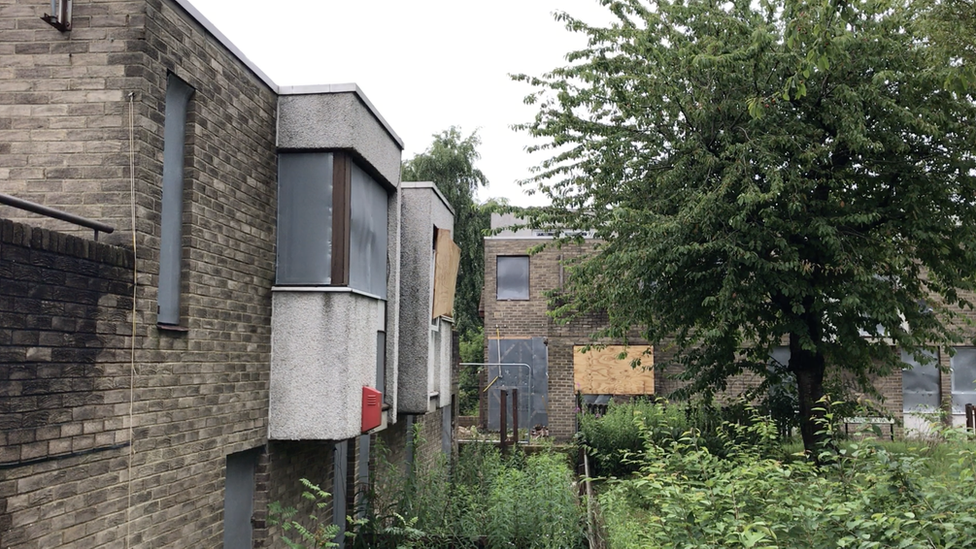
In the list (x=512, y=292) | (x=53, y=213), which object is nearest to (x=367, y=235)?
(x=53, y=213)

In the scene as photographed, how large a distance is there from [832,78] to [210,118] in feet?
34.3

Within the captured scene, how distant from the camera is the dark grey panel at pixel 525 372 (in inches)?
1003

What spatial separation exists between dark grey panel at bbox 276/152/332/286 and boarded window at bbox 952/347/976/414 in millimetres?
23891

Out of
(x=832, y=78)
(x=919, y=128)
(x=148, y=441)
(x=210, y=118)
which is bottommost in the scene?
(x=148, y=441)

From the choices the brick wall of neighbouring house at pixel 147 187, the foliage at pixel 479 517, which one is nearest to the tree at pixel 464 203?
the foliage at pixel 479 517

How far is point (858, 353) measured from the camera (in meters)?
13.1

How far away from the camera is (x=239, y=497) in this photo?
684 cm

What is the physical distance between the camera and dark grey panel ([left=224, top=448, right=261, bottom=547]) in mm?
6660

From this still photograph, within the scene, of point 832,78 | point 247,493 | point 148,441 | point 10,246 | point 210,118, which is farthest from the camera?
point 832,78

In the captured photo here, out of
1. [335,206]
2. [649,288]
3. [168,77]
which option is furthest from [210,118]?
[649,288]

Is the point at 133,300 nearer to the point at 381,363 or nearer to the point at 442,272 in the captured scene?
the point at 381,363

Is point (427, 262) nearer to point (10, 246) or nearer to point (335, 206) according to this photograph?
point (335, 206)

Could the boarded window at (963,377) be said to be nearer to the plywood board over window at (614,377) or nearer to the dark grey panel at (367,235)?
the plywood board over window at (614,377)

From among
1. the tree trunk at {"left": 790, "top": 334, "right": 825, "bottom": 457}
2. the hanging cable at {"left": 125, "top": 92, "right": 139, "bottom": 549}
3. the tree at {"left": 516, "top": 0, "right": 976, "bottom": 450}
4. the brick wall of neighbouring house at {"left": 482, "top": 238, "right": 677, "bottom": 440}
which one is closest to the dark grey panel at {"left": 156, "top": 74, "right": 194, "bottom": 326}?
the hanging cable at {"left": 125, "top": 92, "right": 139, "bottom": 549}
